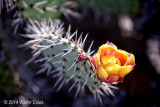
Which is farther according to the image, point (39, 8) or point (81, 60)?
point (39, 8)

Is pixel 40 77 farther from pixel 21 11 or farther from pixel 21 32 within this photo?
pixel 21 11

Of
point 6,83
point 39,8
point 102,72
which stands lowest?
point 6,83

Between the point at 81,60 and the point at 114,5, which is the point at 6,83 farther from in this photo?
the point at 114,5

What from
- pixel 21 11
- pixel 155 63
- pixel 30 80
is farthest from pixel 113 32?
pixel 21 11

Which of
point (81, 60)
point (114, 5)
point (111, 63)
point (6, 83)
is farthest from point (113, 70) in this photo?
point (114, 5)

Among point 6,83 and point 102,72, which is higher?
point 102,72

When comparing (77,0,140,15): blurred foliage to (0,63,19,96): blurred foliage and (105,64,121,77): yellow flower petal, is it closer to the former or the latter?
(0,63,19,96): blurred foliage

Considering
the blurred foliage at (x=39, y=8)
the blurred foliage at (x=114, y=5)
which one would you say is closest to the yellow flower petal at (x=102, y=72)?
the blurred foliage at (x=39, y=8)
